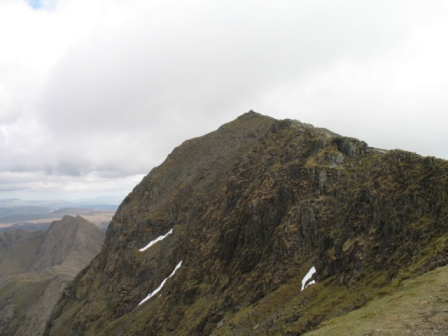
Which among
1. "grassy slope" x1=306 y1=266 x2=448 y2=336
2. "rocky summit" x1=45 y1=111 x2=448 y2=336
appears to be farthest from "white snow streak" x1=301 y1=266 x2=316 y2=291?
"grassy slope" x1=306 y1=266 x2=448 y2=336

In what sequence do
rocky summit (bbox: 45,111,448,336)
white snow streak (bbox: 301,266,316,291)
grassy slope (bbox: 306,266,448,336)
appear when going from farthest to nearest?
white snow streak (bbox: 301,266,316,291), rocky summit (bbox: 45,111,448,336), grassy slope (bbox: 306,266,448,336)

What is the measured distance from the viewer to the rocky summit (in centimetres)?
4959

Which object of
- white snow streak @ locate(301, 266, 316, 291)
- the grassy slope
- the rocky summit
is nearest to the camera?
the grassy slope

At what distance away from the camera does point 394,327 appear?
1059 inches

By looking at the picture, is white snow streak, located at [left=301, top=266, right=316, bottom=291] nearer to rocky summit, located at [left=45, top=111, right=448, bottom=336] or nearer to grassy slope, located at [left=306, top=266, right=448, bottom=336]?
rocky summit, located at [left=45, top=111, right=448, bottom=336]

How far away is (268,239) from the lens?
81.6 m

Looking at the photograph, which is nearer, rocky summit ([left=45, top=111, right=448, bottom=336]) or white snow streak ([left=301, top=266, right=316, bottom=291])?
rocky summit ([left=45, top=111, right=448, bottom=336])

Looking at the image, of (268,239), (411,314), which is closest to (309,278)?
(268,239)

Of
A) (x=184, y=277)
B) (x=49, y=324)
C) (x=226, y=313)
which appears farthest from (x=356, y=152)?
(x=49, y=324)

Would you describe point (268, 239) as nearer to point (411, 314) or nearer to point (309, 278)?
point (309, 278)

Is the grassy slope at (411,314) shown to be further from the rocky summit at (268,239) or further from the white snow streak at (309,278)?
the white snow streak at (309,278)

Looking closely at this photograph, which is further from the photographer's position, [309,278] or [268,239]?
[268,239]

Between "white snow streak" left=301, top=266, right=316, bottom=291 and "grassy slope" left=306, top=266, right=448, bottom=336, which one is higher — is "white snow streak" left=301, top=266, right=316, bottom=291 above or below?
below

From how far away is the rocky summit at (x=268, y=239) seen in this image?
4959 centimetres
